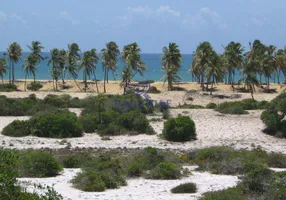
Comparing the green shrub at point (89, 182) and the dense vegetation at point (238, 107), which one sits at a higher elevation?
the dense vegetation at point (238, 107)

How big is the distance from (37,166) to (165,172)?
16.2 feet

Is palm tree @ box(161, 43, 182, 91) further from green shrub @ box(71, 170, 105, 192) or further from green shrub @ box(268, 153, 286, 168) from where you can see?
green shrub @ box(71, 170, 105, 192)

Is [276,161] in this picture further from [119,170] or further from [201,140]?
[201,140]

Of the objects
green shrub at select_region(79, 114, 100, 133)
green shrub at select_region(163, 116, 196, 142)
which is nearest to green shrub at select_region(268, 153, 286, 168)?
green shrub at select_region(163, 116, 196, 142)

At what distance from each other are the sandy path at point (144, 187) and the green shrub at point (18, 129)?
1268 centimetres

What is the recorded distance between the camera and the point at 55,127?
101ft

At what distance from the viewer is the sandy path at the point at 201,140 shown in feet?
92.4

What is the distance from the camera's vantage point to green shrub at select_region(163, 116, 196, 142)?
30188 mm

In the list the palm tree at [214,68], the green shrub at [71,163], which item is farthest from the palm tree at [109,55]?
the green shrub at [71,163]

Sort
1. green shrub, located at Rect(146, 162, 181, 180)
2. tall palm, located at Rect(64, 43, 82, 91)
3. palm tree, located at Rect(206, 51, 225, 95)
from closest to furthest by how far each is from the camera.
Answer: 1. green shrub, located at Rect(146, 162, 181, 180)
2. palm tree, located at Rect(206, 51, 225, 95)
3. tall palm, located at Rect(64, 43, 82, 91)

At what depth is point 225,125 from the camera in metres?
35.8

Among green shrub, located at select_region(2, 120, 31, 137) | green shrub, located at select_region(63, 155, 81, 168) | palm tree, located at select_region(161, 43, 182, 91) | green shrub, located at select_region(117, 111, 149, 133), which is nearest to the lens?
green shrub, located at select_region(63, 155, 81, 168)

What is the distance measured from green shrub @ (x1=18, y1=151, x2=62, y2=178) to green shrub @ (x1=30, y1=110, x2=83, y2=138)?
1271 cm

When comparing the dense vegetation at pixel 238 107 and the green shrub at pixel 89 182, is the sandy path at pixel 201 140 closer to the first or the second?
the dense vegetation at pixel 238 107
